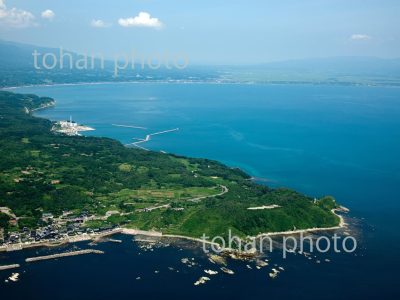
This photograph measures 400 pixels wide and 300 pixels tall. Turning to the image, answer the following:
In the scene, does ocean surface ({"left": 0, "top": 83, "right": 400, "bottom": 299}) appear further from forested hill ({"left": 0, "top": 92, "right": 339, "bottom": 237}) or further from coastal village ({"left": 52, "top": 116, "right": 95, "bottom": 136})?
forested hill ({"left": 0, "top": 92, "right": 339, "bottom": 237})

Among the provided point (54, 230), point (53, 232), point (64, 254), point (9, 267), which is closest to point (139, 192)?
point (54, 230)

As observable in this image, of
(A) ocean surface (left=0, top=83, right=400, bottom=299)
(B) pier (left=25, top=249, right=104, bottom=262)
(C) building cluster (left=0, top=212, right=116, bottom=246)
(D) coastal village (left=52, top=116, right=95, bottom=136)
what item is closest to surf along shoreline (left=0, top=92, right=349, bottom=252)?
(C) building cluster (left=0, top=212, right=116, bottom=246)

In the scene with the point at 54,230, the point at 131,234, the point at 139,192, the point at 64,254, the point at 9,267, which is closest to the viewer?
the point at 9,267

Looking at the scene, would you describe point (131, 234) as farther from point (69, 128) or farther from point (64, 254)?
point (69, 128)

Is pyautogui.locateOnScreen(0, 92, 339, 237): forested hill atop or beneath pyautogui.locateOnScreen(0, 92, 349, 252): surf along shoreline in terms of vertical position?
atop

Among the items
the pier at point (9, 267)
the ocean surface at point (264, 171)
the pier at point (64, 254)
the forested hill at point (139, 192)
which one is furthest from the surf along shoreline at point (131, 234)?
the pier at point (9, 267)

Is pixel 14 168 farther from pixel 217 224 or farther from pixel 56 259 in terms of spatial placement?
pixel 217 224

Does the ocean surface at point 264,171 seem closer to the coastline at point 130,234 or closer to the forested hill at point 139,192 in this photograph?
the coastline at point 130,234
